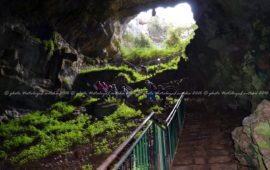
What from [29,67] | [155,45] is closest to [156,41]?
[155,45]

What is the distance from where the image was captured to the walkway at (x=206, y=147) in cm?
774

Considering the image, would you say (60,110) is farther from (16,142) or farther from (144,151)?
(144,151)

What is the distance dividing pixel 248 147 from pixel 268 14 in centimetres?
850

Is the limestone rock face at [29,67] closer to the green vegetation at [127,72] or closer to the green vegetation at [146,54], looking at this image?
the green vegetation at [127,72]

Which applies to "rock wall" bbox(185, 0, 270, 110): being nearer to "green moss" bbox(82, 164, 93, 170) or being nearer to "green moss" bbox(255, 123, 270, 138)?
"green moss" bbox(255, 123, 270, 138)

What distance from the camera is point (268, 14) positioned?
1355 centimetres

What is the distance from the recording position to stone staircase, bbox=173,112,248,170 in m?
7.73

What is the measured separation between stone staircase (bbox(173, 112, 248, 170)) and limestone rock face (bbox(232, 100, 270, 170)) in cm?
40

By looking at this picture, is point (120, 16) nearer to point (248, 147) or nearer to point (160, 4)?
point (160, 4)

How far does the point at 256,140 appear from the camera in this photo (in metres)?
6.64

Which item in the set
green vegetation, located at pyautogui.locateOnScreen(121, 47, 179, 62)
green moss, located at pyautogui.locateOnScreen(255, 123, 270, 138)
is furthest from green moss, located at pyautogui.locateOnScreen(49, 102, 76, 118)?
green vegetation, located at pyautogui.locateOnScreen(121, 47, 179, 62)

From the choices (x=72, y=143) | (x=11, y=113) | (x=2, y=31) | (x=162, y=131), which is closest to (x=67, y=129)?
(x=72, y=143)

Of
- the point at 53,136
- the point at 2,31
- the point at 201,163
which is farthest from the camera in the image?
the point at 2,31

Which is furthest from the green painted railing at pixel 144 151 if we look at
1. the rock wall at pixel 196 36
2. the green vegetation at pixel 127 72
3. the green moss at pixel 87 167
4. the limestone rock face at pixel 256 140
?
the green vegetation at pixel 127 72
